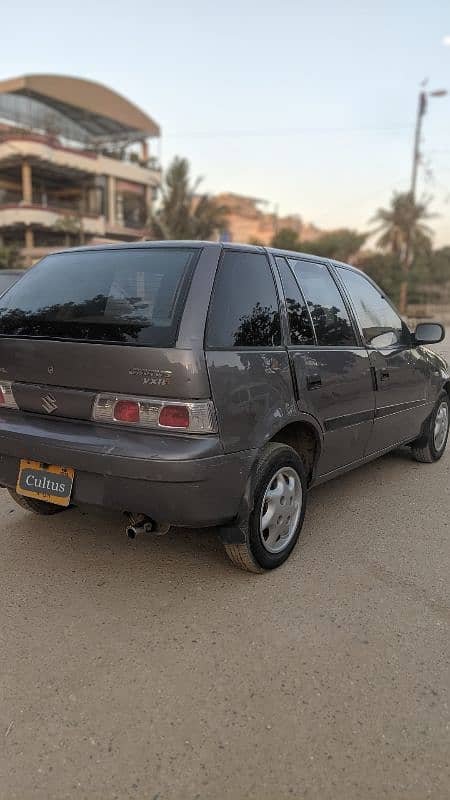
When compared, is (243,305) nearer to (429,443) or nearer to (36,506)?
(36,506)

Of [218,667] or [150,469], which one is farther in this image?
[150,469]

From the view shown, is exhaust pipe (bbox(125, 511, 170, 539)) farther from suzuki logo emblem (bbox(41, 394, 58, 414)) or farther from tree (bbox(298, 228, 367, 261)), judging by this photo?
tree (bbox(298, 228, 367, 261))

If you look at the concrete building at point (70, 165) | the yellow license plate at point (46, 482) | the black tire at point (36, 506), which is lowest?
the black tire at point (36, 506)

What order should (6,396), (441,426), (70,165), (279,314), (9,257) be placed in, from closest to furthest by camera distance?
(6,396)
(279,314)
(441,426)
(9,257)
(70,165)

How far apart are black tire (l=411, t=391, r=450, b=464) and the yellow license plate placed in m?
3.35

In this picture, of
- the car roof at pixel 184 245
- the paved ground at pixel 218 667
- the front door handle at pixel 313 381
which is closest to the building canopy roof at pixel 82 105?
the car roof at pixel 184 245

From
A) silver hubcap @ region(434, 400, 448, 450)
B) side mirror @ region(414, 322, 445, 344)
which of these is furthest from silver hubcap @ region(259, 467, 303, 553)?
silver hubcap @ region(434, 400, 448, 450)

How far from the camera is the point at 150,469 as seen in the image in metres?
2.68

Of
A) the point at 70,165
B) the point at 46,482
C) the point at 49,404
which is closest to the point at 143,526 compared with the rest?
the point at 46,482

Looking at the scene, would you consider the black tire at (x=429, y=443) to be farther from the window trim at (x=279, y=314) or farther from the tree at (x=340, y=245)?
the tree at (x=340, y=245)

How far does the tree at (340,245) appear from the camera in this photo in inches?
1700

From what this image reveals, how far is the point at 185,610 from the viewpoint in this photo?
2.89 metres

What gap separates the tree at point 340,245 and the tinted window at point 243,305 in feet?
126

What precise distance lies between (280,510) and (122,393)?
1.09 m
